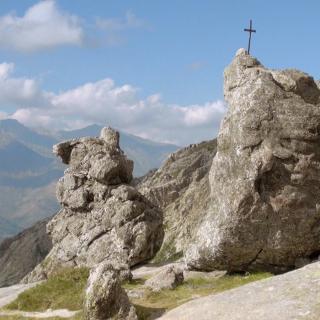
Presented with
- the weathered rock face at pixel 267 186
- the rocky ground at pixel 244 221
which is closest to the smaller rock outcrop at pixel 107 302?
the rocky ground at pixel 244 221

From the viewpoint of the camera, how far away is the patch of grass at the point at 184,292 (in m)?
27.0

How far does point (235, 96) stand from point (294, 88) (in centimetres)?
343

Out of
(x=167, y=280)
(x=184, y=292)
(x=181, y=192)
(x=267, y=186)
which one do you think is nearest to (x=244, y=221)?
Answer: (x=267, y=186)

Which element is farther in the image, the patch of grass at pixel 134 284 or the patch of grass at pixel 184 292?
the patch of grass at pixel 134 284

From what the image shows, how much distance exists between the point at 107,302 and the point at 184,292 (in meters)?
6.19

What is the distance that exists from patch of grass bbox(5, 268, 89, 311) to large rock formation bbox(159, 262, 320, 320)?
316 inches

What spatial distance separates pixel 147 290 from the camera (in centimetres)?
3152

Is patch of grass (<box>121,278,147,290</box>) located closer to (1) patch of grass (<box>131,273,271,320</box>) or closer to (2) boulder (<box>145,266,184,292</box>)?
(2) boulder (<box>145,266,184,292</box>)

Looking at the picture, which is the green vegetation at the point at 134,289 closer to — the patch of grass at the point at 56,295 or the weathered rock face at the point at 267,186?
the patch of grass at the point at 56,295

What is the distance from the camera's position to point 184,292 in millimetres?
30438

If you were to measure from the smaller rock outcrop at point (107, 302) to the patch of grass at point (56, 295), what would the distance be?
14.6ft

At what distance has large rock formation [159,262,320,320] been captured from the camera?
20.5 m

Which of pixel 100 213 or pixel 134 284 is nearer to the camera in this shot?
pixel 134 284

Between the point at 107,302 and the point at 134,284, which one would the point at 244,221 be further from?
the point at 107,302
